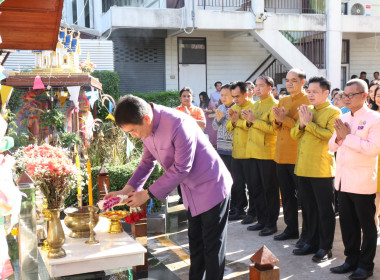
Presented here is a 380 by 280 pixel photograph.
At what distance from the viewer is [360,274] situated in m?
4.70

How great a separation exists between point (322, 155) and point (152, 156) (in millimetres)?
2093

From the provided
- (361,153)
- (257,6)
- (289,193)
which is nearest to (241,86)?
(289,193)

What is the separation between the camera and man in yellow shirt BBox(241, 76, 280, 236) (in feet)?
21.4

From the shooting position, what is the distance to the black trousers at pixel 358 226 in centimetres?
469

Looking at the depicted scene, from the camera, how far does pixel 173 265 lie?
5.44 m

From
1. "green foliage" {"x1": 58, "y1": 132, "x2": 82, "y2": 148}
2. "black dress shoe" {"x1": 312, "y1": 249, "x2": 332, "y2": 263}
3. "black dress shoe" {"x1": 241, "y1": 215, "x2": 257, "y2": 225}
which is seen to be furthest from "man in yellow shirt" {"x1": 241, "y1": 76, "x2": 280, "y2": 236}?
"green foliage" {"x1": 58, "y1": 132, "x2": 82, "y2": 148}

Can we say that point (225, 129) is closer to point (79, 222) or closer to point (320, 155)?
point (320, 155)

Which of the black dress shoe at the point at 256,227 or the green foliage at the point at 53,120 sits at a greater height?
the green foliage at the point at 53,120

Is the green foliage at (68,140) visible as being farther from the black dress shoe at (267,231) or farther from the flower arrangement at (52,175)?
the flower arrangement at (52,175)

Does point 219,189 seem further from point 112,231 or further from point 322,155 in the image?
point 322,155

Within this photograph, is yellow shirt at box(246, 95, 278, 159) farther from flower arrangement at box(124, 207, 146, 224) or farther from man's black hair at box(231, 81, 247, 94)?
flower arrangement at box(124, 207, 146, 224)

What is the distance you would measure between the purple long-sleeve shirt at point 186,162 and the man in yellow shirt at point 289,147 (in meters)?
2.18

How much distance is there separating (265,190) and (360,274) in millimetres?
2112

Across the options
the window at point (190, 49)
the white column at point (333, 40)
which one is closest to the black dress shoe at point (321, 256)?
the white column at point (333, 40)
